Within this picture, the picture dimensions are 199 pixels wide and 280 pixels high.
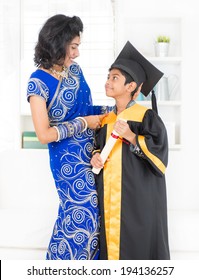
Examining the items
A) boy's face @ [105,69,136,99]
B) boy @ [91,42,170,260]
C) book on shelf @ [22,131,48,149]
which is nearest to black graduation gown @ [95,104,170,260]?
boy @ [91,42,170,260]

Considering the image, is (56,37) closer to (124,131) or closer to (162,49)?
(124,131)

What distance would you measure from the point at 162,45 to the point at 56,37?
5.12 feet

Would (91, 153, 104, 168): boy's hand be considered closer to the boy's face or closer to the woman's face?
the boy's face

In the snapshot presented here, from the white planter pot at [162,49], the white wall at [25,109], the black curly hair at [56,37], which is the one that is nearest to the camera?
the black curly hair at [56,37]

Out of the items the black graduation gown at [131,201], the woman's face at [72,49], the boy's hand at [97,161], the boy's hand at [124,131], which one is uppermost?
the woman's face at [72,49]

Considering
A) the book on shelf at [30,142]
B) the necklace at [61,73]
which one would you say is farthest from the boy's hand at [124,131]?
the book on shelf at [30,142]

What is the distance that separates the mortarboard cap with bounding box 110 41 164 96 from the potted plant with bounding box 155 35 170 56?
1.26 metres

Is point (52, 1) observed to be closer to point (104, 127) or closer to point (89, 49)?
point (89, 49)

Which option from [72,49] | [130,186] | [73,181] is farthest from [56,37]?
[130,186]

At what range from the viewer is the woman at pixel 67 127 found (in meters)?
2.10

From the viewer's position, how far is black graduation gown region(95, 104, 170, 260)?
2.20 meters

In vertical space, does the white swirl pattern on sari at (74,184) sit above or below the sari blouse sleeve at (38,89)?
below

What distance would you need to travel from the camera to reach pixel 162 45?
346 cm

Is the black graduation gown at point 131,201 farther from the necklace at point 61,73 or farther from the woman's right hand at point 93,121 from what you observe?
the necklace at point 61,73
